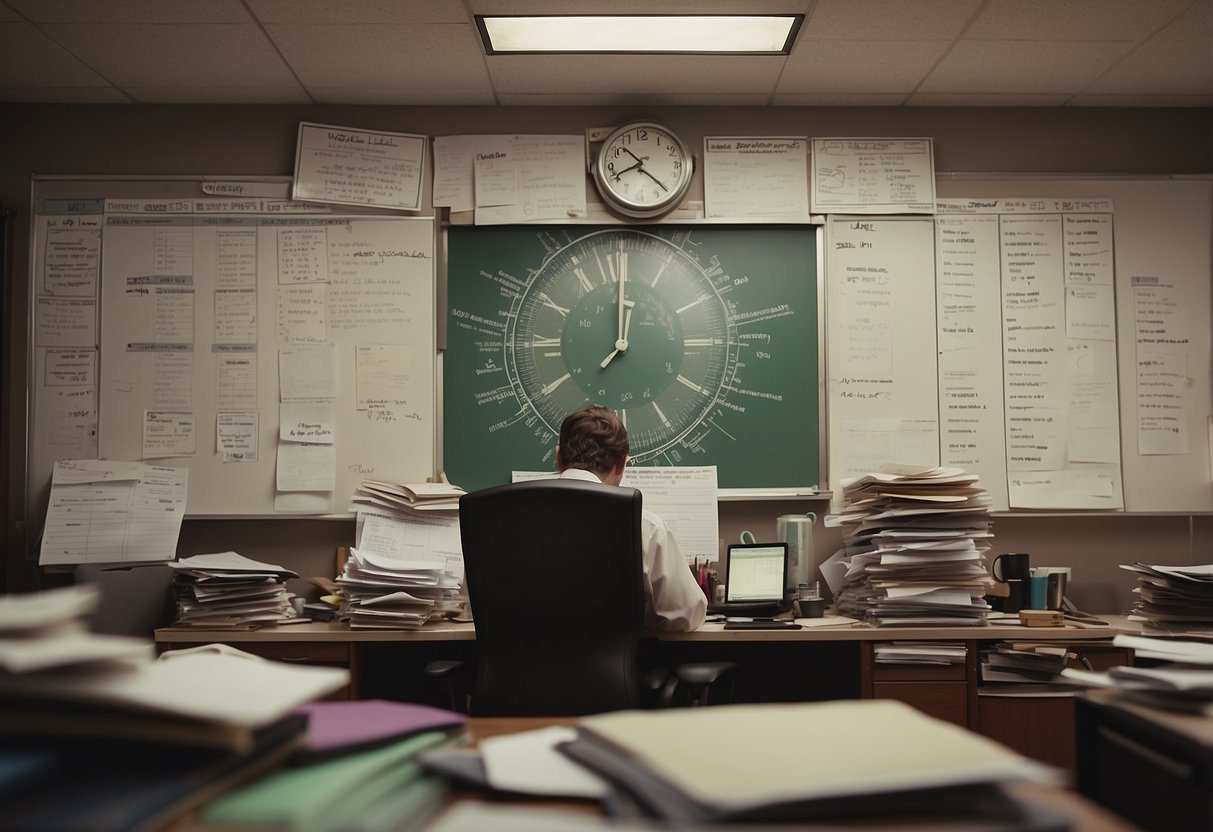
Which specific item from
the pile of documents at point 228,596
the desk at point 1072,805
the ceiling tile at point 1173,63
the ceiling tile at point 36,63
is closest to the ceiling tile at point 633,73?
the ceiling tile at point 1173,63

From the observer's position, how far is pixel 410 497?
317cm

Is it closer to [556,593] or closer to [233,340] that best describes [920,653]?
[556,593]

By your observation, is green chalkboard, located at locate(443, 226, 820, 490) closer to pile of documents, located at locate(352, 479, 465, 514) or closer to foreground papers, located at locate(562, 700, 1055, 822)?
pile of documents, located at locate(352, 479, 465, 514)

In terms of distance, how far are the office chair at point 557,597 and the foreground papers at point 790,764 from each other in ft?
4.73

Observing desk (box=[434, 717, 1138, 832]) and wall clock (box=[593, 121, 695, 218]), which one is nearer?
desk (box=[434, 717, 1138, 832])

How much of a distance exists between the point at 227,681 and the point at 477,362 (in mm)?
2692

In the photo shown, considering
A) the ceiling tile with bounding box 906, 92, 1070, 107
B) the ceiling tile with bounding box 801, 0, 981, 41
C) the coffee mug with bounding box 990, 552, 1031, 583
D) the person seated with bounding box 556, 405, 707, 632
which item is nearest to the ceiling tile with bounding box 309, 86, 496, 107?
the ceiling tile with bounding box 801, 0, 981, 41

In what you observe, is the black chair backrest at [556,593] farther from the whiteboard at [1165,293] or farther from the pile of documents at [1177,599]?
the whiteboard at [1165,293]

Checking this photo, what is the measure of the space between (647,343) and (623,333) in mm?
96

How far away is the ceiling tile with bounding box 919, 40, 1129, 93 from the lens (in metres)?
3.08

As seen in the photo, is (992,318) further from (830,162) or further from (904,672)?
(904,672)

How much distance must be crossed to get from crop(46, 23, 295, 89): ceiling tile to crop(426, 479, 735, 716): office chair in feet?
5.87

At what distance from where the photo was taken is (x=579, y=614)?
7.53 ft

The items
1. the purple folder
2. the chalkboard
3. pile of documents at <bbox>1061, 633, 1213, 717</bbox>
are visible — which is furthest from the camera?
the chalkboard
